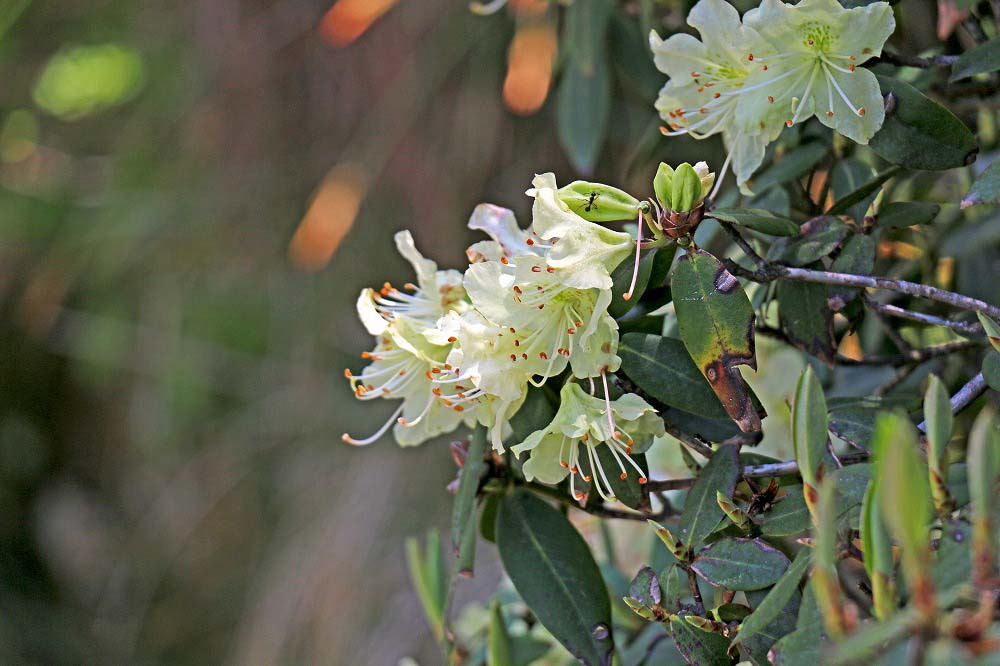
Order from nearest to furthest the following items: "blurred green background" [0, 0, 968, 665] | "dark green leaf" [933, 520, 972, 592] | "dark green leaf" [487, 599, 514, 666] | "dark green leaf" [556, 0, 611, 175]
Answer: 1. "dark green leaf" [933, 520, 972, 592]
2. "dark green leaf" [487, 599, 514, 666]
3. "dark green leaf" [556, 0, 611, 175]
4. "blurred green background" [0, 0, 968, 665]

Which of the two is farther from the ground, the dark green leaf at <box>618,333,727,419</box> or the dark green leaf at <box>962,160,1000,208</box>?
the dark green leaf at <box>962,160,1000,208</box>

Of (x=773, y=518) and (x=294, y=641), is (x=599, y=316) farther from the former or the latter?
(x=294, y=641)

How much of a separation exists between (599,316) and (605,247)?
0.04 m

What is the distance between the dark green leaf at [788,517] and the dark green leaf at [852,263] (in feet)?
0.43

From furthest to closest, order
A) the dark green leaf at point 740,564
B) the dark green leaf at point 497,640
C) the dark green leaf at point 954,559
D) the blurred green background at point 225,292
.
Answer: the blurred green background at point 225,292 → the dark green leaf at point 497,640 → the dark green leaf at point 740,564 → the dark green leaf at point 954,559

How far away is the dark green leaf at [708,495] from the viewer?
49cm

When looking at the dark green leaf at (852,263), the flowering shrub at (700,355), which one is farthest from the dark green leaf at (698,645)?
the dark green leaf at (852,263)

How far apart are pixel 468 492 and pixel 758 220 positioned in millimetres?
230

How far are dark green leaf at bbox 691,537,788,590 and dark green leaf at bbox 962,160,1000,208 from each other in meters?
0.21

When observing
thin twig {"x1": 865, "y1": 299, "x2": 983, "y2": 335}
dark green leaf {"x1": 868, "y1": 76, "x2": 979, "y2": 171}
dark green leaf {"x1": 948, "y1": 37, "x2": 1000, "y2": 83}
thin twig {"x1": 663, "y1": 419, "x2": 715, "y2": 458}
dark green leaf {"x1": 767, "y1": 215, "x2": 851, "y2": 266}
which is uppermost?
dark green leaf {"x1": 948, "y1": 37, "x2": 1000, "y2": 83}

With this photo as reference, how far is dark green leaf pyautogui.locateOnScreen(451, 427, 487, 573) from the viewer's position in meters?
0.54

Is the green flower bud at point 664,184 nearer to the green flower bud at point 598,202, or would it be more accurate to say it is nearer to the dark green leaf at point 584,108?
the green flower bud at point 598,202

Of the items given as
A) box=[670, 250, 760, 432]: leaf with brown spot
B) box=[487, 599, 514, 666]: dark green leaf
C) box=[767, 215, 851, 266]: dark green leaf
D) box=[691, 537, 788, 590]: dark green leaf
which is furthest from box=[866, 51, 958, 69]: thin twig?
box=[487, 599, 514, 666]: dark green leaf

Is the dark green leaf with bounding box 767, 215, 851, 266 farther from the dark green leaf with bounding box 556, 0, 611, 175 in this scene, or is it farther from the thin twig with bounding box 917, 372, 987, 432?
the dark green leaf with bounding box 556, 0, 611, 175
